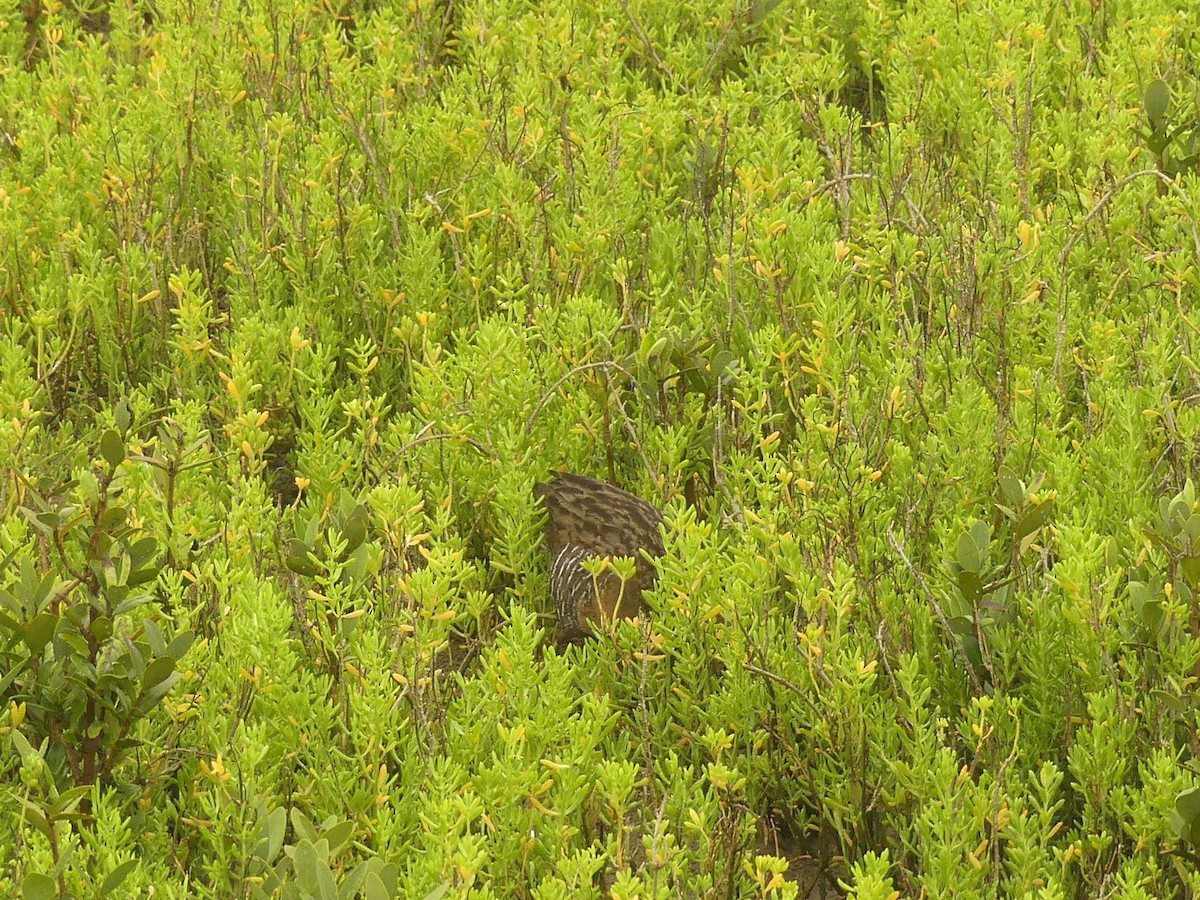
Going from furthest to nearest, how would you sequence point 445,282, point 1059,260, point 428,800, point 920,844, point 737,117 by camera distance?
point 737,117, point 445,282, point 1059,260, point 920,844, point 428,800

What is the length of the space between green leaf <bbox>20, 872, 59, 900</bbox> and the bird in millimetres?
1339

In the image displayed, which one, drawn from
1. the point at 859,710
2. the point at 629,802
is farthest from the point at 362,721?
the point at 859,710

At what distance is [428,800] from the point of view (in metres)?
2.78

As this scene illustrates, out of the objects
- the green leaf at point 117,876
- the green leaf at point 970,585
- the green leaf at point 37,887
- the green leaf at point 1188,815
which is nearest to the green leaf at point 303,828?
the green leaf at point 117,876

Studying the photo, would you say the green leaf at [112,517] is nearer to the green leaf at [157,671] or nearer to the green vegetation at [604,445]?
the green vegetation at [604,445]

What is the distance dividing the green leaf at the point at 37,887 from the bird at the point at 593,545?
4.39 feet

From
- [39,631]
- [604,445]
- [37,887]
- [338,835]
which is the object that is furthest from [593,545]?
[37,887]

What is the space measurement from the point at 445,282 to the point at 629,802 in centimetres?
217

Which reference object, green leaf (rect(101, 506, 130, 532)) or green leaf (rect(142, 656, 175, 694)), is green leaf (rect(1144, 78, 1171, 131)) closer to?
green leaf (rect(101, 506, 130, 532))

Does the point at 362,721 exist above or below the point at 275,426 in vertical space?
above

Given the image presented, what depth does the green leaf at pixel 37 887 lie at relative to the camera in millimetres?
2523

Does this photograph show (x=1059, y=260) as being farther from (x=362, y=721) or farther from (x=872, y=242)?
(x=362, y=721)

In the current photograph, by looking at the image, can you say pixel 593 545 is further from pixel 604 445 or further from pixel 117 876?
pixel 117 876

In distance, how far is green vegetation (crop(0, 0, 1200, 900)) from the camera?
291 cm
